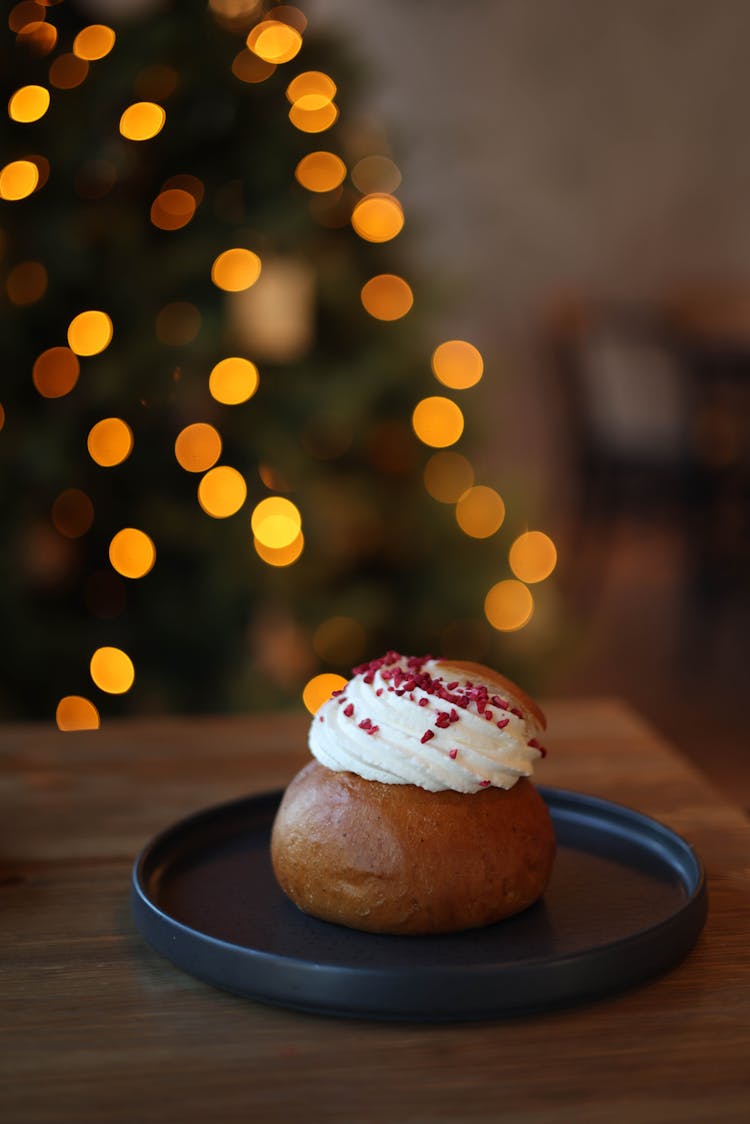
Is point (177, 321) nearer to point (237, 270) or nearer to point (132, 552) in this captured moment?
point (237, 270)

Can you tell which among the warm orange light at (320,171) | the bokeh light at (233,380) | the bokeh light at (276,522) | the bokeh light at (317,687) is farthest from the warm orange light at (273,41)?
the bokeh light at (317,687)

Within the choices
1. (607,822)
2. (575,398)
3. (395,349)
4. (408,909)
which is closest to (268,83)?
(395,349)

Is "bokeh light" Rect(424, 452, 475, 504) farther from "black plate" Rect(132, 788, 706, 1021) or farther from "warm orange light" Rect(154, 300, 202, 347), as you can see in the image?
"black plate" Rect(132, 788, 706, 1021)

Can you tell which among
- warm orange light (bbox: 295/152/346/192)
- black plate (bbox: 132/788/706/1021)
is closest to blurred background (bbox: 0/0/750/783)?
warm orange light (bbox: 295/152/346/192)

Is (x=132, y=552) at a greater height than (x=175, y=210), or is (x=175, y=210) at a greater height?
(x=175, y=210)

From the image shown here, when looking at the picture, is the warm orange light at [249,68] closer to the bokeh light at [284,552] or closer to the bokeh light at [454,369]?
the bokeh light at [454,369]

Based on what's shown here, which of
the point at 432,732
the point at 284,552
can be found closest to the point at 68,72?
the point at 284,552
